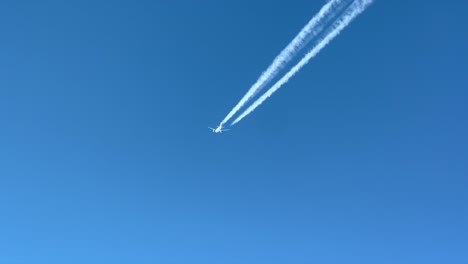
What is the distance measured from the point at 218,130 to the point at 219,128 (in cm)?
41

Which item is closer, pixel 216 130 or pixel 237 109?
pixel 237 109

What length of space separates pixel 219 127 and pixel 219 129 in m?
0.33

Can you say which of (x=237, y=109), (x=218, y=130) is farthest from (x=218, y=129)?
(x=237, y=109)

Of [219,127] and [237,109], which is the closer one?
[237,109]

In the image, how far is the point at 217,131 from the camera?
89.3ft

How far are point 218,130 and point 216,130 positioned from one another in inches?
12.6

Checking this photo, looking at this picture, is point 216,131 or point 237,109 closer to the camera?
point 237,109

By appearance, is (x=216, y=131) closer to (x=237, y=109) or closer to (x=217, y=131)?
(x=217, y=131)

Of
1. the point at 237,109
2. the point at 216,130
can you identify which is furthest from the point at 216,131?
the point at 237,109

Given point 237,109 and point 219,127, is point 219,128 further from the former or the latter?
point 237,109

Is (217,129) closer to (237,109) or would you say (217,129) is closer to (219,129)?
(219,129)

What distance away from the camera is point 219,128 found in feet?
87.6

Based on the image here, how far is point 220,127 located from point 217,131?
4.70ft

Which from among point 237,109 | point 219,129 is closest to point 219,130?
point 219,129
